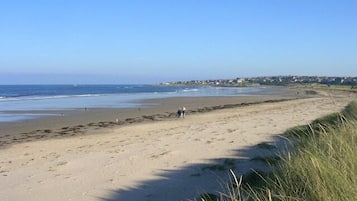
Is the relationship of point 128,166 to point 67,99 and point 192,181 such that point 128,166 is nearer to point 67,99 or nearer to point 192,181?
point 192,181

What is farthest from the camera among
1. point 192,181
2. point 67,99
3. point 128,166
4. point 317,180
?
point 67,99

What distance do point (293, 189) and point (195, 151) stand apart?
7.13m

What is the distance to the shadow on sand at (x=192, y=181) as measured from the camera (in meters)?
7.31

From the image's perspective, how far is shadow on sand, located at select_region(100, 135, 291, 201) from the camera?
7309 mm

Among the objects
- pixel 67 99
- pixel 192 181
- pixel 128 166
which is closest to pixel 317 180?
pixel 192 181

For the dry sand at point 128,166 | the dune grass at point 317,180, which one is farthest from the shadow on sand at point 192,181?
the dune grass at point 317,180

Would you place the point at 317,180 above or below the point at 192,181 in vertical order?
above

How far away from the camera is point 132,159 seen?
10.8m

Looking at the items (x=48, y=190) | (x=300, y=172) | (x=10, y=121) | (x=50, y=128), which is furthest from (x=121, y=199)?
(x=10, y=121)

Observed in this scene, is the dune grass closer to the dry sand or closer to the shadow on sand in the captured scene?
the shadow on sand

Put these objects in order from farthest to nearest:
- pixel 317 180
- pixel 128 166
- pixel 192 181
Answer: pixel 128 166 → pixel 192 181 → pixel 317 180

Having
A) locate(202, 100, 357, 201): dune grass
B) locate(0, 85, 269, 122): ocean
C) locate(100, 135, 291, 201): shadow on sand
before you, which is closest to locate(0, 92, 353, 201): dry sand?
locate(100, 135, 291, 201): shadow on sand

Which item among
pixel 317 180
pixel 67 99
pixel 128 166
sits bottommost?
pixel 67 99

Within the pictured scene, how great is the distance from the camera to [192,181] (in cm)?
813
